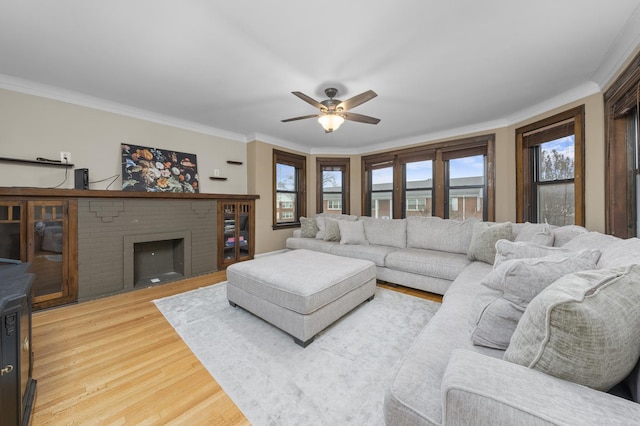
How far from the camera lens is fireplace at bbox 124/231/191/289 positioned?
3333 millimetres

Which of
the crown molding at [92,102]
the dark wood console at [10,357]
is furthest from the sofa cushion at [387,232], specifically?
the dark wood console at [10,357]

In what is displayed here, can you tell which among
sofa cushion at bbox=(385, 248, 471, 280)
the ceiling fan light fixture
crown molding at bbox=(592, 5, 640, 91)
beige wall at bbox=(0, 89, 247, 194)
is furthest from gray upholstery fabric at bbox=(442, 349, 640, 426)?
beige wall at bbox=(0, 89, 247, 194)

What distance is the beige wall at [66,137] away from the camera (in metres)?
2.61

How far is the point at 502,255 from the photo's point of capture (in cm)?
171

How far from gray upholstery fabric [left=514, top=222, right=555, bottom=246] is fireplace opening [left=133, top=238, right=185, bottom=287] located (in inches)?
167

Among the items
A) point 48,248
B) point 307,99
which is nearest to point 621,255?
point 307,99

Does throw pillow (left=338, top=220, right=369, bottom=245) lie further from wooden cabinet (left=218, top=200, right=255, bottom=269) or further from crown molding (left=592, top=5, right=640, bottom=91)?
crown molding (left=592, top=5, right=640, bottom=91)

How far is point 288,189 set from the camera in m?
5.32

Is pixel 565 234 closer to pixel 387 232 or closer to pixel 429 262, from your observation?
pixel 429 262

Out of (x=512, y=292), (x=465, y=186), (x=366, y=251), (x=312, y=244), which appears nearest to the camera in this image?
(x=512, y=292)

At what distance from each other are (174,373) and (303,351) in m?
0.86

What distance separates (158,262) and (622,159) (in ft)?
18.5

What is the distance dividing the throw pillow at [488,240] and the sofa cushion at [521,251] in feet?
3.29

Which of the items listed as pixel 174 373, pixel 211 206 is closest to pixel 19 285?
pixel 174 373
